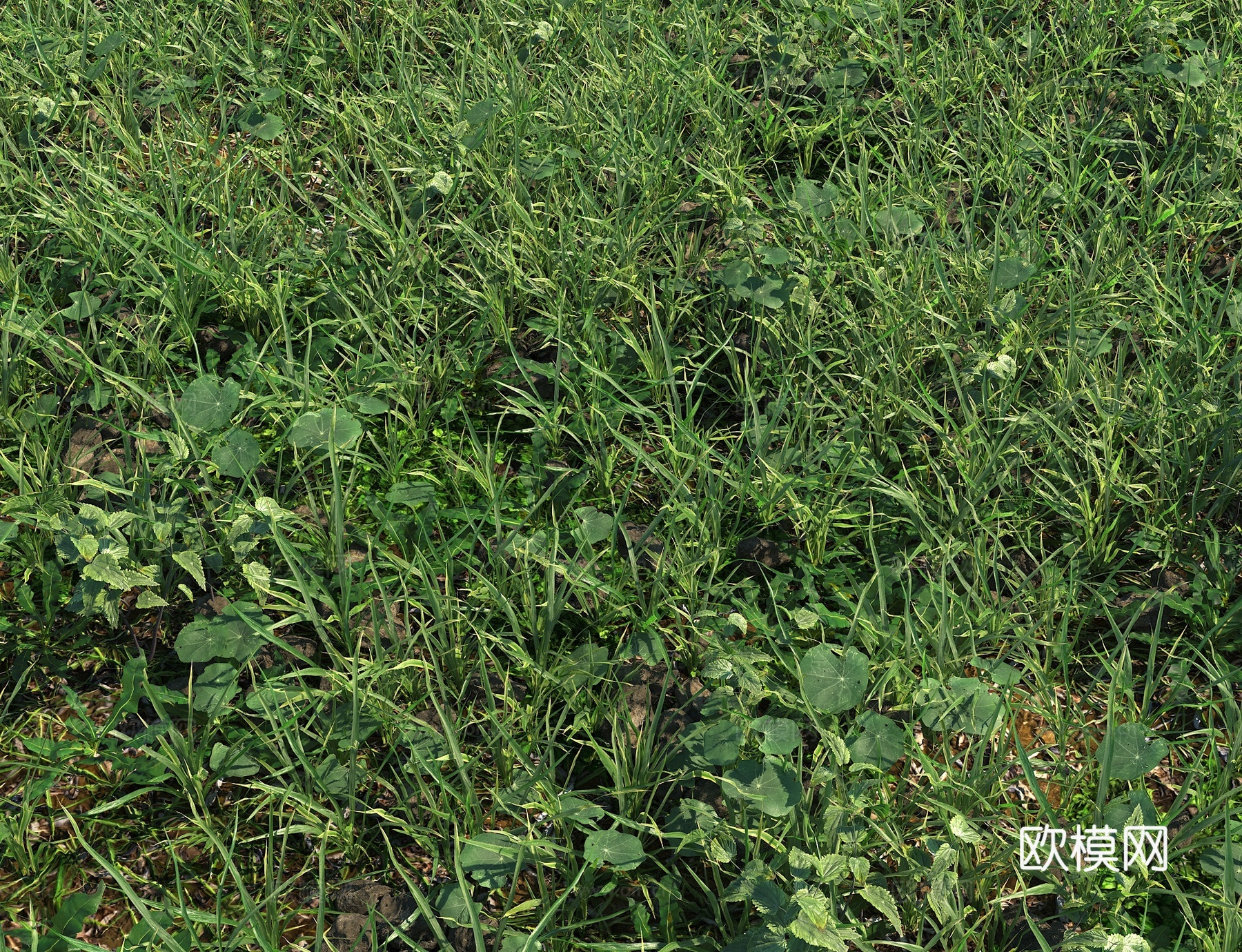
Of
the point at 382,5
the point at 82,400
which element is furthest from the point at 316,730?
the point at 382,5

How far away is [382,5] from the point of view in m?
3.33

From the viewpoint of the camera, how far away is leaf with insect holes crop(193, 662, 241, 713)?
1840mm

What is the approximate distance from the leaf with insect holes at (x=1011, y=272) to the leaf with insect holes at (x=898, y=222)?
0.24m

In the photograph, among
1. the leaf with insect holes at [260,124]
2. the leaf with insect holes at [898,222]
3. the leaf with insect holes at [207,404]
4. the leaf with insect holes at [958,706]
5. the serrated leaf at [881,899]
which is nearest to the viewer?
the serrated leaf at [881,899]

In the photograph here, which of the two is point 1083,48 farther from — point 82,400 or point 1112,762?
point 82,400

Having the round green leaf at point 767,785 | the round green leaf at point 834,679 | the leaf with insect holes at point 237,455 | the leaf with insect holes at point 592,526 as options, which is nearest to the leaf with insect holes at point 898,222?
the leaf with insect holes at point 592,526

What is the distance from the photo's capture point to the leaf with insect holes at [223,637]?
1.88m

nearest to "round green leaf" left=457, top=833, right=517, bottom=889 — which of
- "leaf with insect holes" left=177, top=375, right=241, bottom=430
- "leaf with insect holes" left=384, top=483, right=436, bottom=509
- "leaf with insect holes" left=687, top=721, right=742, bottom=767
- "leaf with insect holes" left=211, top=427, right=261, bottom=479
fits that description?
"leaf with insect holes" left=687, top=721, right=742, bottom=767

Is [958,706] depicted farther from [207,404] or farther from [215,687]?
[207,404]

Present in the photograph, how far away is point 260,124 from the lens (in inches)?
114

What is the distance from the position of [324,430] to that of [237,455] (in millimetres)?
170

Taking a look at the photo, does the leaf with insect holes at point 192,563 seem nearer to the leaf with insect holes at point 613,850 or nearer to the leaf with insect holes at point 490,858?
the leaf with insect holes at point 490,858

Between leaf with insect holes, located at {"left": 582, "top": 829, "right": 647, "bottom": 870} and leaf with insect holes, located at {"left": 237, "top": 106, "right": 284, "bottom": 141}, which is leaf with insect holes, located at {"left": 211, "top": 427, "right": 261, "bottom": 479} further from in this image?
leaf with insect holes, located at {"left": 237, "top": 106, "right": 284, "bottom": 141}

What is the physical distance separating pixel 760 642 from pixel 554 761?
17.9 inches
